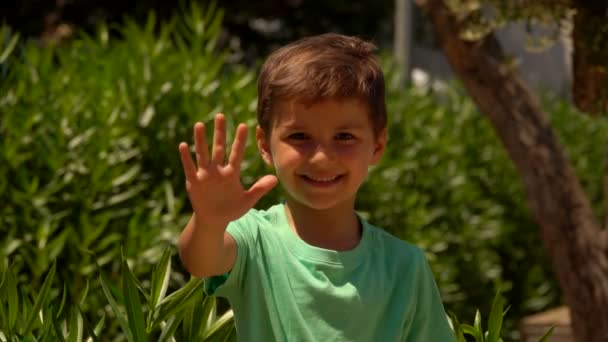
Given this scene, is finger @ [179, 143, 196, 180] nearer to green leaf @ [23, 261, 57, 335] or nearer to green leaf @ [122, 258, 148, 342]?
green leaf @ [122, 258, 148, 342]

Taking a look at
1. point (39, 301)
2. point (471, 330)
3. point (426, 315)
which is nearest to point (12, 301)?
point (39, 301)

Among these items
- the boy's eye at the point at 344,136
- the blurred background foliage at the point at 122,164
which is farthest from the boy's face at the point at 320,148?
the blurred background foliage at the point at 122,164

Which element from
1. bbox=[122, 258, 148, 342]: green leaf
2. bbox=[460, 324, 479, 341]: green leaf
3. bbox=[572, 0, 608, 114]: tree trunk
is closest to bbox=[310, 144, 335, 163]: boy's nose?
bbox=[122, 258, 148, 342]: green leaf

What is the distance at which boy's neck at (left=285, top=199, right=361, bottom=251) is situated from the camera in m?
2.84

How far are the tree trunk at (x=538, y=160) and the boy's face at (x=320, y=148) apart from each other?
9.93 feet

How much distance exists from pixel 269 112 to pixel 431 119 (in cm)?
517

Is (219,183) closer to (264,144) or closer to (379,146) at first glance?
(264,144)

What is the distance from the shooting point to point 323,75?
2.72 metres

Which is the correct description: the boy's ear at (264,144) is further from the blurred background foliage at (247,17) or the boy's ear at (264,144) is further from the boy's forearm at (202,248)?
the blurred background foliage at (247,17)

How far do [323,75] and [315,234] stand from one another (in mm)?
356

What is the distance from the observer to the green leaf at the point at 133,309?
10.2 feet

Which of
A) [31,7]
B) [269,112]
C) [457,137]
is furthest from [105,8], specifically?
[269,112]

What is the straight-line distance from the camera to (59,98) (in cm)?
525

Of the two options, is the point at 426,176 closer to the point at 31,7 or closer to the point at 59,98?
the point at 59,98
